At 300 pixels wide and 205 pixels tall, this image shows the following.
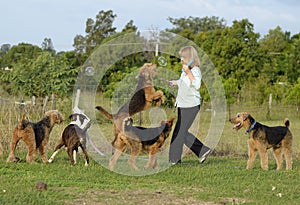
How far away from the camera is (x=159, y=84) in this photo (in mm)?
13094

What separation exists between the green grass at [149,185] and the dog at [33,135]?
10.3 inches

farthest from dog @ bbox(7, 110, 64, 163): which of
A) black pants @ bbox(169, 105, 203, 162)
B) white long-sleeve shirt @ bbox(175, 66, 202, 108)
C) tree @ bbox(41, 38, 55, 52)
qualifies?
tree @ bbox(41, 38, 55, 52)

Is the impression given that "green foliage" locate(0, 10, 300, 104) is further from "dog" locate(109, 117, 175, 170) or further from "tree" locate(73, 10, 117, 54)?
"dog" locate(109, 117, 175, 170)

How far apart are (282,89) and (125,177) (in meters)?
25.0

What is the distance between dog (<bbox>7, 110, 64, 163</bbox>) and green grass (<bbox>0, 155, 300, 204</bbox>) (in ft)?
0.86

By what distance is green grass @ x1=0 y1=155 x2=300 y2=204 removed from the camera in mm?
6719

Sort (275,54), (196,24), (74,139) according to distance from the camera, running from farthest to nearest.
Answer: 1. (196,24)
2. (275,54)
3. (74,139)

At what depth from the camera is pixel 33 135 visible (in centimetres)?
966

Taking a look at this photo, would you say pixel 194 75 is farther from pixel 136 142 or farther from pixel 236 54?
pixel 236 54

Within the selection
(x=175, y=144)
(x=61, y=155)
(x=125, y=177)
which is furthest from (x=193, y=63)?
(x=61, y=155)

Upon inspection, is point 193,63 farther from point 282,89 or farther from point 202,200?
point 282,89

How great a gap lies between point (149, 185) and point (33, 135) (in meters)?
3.02

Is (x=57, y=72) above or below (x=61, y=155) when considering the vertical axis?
above

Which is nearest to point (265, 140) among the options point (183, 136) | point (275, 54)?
point (183, 136)
